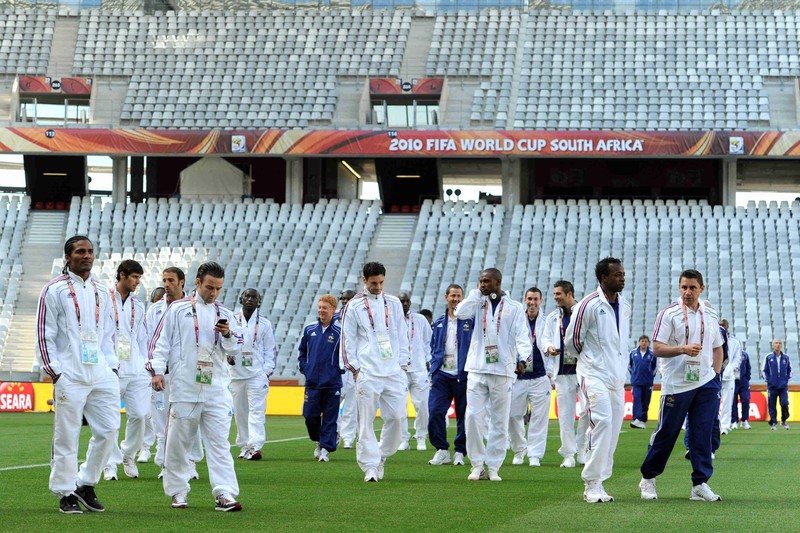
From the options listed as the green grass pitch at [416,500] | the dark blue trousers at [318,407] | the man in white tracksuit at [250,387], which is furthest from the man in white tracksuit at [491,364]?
the man in white tracksuit at [250,387]

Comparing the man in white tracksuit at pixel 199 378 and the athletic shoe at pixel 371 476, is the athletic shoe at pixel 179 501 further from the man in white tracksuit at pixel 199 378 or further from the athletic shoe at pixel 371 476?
the athletic shoe at pixel 371 476

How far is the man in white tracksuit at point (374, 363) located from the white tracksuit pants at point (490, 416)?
2.44 feet

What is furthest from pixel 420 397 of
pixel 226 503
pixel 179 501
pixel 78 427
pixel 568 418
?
pixel 78 427

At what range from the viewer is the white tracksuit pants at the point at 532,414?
17.0 m

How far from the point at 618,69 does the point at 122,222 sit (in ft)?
57.9

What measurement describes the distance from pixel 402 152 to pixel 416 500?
31271 mm

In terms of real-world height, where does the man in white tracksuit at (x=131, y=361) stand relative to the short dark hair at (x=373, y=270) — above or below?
below

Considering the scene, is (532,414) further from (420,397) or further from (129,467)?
(129,467)

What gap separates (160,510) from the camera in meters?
10.8

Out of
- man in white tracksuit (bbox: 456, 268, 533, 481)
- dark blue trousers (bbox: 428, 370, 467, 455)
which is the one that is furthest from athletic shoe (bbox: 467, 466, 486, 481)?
dark blue trousers (bbox: 428, 370, 467, 455)

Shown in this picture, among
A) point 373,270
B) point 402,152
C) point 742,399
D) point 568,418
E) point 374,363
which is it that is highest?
point 402,152

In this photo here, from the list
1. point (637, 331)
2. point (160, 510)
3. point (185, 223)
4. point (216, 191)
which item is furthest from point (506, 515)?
point (216, 191)

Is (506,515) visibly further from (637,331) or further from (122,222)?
(122,222)

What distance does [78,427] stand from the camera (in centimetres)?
1059
